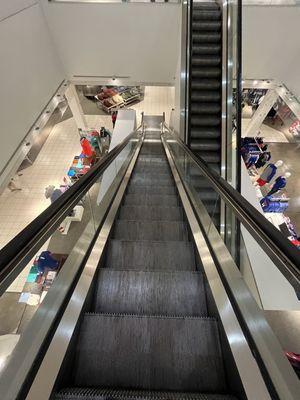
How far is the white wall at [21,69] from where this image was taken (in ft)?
17.1

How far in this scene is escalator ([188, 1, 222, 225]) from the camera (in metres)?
5.51

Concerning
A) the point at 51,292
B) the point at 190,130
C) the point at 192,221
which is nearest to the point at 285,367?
the point at 51,292

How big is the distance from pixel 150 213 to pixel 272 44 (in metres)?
6.56

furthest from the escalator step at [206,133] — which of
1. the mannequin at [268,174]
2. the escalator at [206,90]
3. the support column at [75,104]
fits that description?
the support column at [75,104]

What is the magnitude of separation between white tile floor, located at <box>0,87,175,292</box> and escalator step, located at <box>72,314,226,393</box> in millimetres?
6984

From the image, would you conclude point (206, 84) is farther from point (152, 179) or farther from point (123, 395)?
point (123, 395)

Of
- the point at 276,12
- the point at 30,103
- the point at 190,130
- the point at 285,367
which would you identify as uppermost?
the point at 276,12

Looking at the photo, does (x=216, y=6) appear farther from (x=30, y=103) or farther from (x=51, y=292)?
(x=51, y=292)

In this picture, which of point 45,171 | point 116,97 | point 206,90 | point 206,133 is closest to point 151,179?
point 206,133

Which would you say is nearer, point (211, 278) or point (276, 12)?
point (211, 278)

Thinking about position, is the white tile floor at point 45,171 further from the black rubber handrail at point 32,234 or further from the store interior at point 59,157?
the black rubber handrail at point 32,234

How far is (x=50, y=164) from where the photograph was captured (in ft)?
33.4

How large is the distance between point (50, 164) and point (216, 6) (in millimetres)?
7452

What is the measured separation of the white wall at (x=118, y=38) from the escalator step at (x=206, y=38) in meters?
1.54
